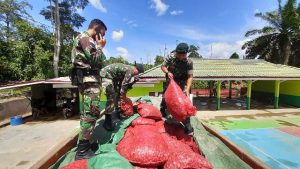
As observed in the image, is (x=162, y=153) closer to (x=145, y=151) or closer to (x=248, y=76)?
(x=145, y=151)

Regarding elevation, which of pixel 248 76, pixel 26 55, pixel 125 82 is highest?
pixel 26 55

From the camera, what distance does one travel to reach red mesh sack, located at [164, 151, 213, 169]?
1.55m

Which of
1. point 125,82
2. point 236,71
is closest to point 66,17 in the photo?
point 236,71

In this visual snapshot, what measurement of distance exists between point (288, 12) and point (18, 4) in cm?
2889

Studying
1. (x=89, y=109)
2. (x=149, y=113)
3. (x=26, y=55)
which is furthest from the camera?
(x=26, y=55)

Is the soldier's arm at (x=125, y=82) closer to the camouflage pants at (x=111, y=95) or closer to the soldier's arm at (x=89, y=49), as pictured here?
the camouflage pants at (x=111, y=95)

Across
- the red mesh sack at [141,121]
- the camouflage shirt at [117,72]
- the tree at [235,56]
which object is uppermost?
the tree at [235,56]

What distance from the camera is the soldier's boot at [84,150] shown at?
6.48ft

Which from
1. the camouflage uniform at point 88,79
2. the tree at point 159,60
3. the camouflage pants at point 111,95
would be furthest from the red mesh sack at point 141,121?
the tree at point 159,60

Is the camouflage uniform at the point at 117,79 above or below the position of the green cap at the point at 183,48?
below

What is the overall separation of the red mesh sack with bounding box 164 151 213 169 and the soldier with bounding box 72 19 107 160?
0.87m

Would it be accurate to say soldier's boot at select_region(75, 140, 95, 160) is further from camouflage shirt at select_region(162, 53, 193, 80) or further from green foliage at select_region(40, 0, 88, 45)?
green foliage at select_region(40, 0, 88, 45)

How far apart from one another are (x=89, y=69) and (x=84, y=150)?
80 cm

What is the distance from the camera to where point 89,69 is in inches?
93.4
